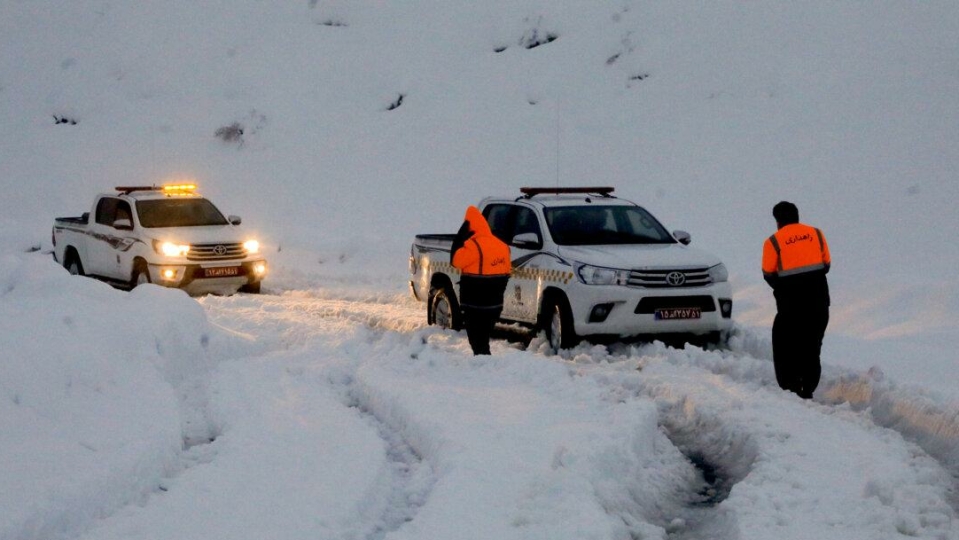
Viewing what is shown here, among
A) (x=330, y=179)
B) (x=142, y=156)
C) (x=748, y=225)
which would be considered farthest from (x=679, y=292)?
(x=142, y=156)

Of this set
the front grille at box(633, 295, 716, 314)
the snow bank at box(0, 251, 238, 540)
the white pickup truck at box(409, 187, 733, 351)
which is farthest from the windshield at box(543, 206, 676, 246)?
the snow bank at box(0, 251, 238, 540)

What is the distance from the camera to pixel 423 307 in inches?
639

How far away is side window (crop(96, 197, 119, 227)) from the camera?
18312 millimetres

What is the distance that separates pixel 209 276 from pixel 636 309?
26.7ft

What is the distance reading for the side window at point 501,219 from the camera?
1330 cm

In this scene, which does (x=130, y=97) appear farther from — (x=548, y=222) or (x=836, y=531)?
(x=836, y=531)

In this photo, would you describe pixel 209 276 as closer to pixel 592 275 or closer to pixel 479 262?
pixel 479 262

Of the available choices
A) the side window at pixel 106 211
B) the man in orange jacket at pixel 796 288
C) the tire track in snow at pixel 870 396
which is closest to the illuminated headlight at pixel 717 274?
the tire track in snow at pixel 870 396

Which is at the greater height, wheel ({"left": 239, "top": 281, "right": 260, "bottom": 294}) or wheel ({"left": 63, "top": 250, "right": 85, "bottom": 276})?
wheel ({"left": 63, "top": 250, "right": 85, "bottom": 276})

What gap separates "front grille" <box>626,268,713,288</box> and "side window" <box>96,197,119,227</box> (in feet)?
33.2

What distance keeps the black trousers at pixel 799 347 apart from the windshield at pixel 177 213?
11.1 metres

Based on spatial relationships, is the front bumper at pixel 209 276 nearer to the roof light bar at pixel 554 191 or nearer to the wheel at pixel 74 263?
the wheel at pixel 74 263

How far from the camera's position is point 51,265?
1100cm

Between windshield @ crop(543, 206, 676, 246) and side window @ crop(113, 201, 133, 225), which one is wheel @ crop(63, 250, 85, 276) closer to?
side window @ crop(113, 201, 133, 225)
